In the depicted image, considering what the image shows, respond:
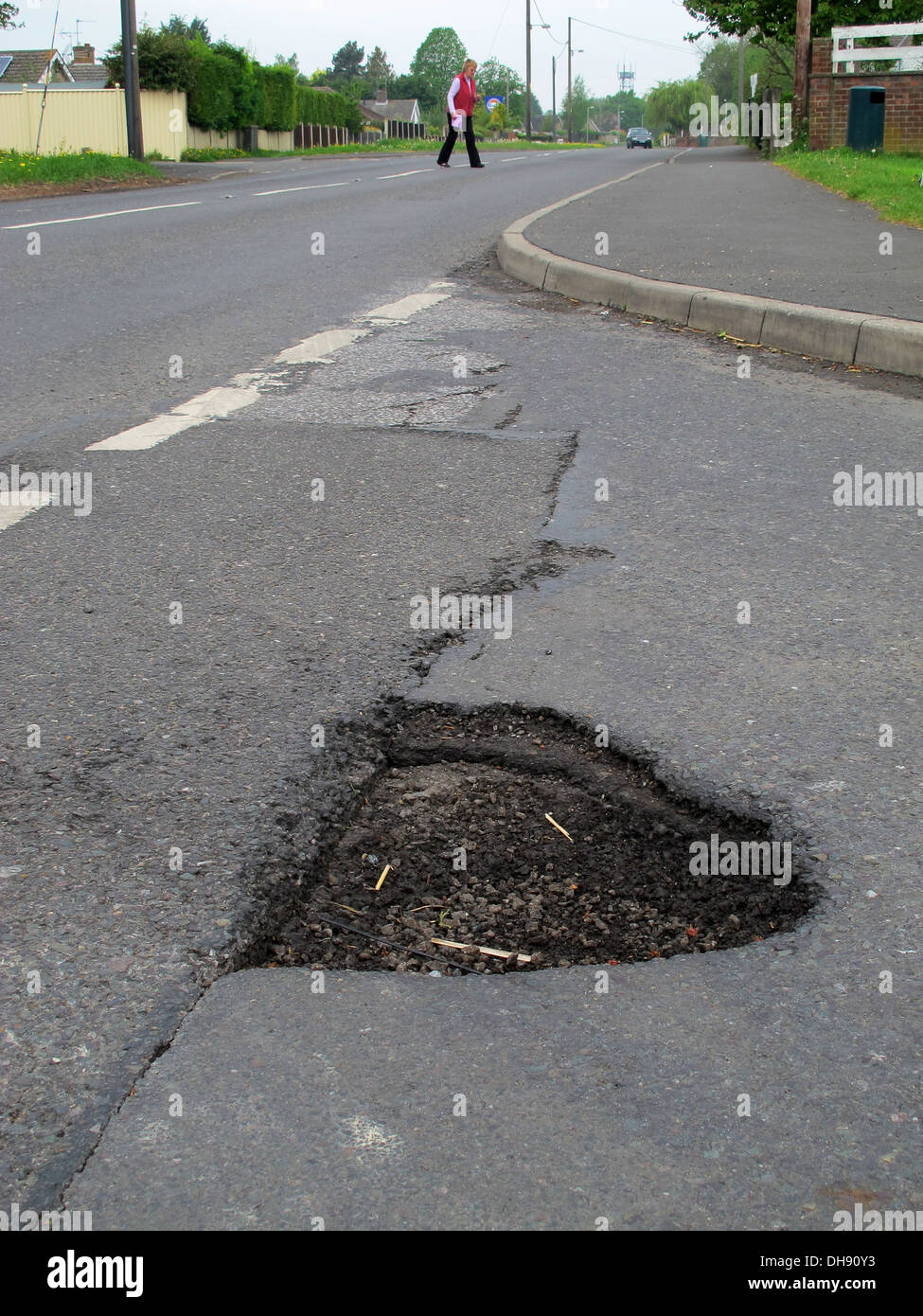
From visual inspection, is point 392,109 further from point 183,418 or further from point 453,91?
point 183,418

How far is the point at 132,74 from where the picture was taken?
75.5ft

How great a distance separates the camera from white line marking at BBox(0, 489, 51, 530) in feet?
12.9

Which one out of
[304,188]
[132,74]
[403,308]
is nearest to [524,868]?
[403,308]

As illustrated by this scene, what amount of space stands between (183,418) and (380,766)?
309 cm

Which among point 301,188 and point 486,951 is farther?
point 301,188

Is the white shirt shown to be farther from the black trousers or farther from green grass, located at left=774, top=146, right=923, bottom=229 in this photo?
green grass, located at left=774, top=146, right=923, bottom=229

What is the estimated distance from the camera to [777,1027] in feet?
5.71

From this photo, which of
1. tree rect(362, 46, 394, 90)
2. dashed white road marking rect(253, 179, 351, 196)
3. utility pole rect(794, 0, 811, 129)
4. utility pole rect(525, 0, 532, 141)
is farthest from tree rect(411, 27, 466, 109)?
dashed white road marking rect(253, 179, 351, 196)

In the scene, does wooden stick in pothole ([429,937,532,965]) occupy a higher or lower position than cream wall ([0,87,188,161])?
lower

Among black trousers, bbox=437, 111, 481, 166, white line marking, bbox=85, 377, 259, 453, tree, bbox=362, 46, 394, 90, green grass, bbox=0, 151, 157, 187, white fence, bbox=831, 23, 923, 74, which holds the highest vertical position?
tree, bbox=362, 46, 394, 90

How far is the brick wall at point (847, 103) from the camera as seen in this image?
71.5 feet

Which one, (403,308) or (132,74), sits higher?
(132,74)

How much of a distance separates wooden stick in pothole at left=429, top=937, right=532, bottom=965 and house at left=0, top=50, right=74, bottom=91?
64.4 meters

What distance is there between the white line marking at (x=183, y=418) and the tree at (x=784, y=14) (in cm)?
3092
